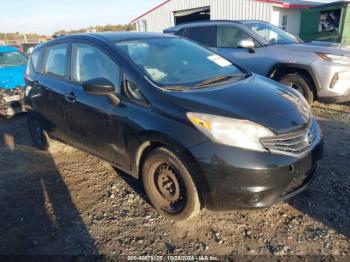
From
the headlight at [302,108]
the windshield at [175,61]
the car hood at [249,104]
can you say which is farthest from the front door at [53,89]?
the headlight at [302,108]

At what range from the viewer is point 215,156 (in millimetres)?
2447

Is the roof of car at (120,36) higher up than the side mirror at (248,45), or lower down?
higher up

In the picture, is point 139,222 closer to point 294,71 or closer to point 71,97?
point 71,97

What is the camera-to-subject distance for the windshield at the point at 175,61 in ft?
10.3

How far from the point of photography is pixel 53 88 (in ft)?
13.2

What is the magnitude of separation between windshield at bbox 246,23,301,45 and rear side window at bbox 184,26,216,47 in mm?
880

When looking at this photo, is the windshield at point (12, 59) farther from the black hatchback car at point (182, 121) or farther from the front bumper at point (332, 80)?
the front bumper at point (332, 80)

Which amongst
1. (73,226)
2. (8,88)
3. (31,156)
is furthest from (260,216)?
(8,88)

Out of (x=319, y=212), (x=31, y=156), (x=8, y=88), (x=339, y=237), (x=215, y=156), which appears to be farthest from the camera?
(x=8, y=88)

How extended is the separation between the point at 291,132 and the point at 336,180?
1.34 m

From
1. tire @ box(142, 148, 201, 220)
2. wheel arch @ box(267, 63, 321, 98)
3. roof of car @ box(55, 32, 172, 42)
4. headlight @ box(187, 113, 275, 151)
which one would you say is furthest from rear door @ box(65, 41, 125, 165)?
wheel arch @ box(267, 63, 321, 98)

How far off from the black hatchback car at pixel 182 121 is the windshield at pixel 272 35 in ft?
10.5

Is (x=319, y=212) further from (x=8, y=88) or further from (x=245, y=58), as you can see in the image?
(x=8, y=88)

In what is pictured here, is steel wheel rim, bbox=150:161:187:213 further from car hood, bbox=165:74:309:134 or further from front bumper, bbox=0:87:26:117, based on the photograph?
front bumper, bbox=0:87:26:117
